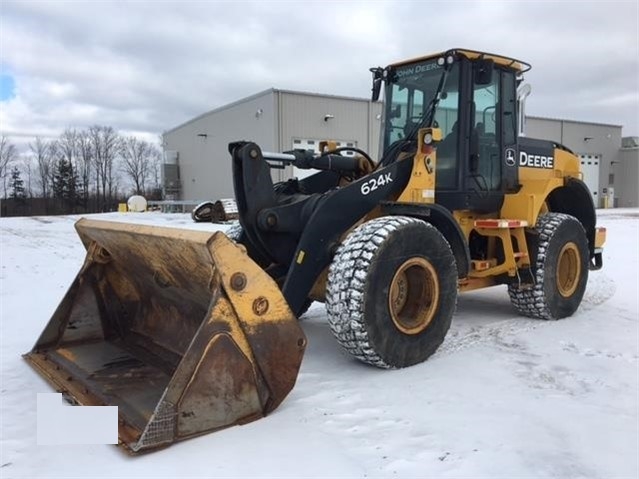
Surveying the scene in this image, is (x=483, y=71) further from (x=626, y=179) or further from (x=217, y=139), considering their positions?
(x=626, y=179)

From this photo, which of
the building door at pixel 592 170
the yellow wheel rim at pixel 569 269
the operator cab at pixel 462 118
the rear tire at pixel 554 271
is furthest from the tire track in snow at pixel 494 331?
the building door at pixel 592 170

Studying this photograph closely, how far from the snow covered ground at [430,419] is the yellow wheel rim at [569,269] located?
655mm

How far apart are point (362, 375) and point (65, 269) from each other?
21.0 feet

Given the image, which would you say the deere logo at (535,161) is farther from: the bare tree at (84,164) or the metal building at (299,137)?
the bare tree at (84,164)

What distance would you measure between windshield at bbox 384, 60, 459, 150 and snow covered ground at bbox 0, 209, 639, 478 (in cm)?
206

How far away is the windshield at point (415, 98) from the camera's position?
5.39 meters

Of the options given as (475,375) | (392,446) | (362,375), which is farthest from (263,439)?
(475,375)

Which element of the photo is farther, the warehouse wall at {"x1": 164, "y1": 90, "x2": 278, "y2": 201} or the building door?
the building door

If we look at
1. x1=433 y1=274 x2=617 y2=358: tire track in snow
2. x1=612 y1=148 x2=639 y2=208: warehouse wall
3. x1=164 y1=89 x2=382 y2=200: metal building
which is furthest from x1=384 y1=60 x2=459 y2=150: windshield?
x1=612 y1=148 x2=639 y2=208: warehouse wall

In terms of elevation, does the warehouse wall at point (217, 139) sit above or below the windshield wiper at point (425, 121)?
above

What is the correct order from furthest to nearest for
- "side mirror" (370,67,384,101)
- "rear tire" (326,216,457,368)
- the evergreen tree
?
the evergreen tree, "side mirror" (370,67,384,101), "rear tire" (326,216,457,368)

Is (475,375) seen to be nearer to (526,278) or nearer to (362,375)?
(362,375)

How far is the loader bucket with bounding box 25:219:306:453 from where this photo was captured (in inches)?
122

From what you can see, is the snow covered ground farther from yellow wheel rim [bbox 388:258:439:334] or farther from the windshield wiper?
the windshield wiper
